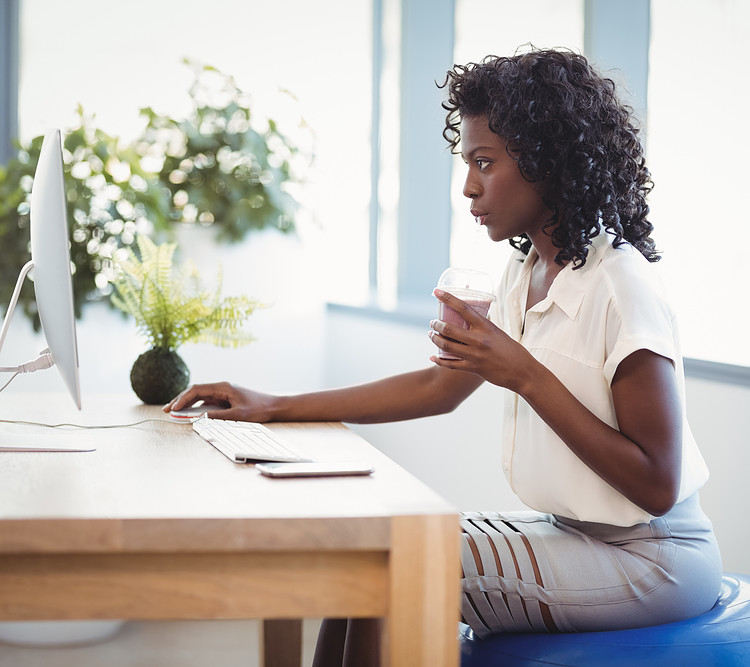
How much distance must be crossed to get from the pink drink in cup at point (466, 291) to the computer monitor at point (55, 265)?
1.78ft

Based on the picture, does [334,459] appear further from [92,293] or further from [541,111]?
[92,293]

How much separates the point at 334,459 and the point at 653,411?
0.47 metres

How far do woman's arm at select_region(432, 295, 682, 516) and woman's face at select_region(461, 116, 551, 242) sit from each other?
12.0 inches

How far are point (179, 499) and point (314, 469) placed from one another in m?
0.21

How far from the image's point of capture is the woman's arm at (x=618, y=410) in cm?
136

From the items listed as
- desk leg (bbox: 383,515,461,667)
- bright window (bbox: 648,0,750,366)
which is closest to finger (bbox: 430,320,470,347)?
desk leg (bbox: 383,515,461,667)

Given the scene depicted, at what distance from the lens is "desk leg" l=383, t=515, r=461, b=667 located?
979mm

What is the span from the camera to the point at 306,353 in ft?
13.2

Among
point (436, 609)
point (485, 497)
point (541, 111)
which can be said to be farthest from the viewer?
point (485, 497)

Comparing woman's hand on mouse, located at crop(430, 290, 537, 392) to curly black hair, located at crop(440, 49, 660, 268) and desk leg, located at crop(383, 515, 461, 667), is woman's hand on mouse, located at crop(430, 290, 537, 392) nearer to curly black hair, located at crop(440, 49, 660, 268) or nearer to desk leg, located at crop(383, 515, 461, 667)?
curly black hair, located at crop(440, 49, 660, 268)

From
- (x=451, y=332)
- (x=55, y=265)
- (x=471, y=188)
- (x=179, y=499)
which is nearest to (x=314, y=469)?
(x=179, y=499)

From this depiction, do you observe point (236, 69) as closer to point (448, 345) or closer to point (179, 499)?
point (448, 345)

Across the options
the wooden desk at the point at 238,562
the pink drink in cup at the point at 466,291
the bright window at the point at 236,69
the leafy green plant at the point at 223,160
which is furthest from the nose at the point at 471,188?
the bright window at the point at 236,69

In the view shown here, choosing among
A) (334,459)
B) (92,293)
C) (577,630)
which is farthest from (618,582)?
(92,293)
